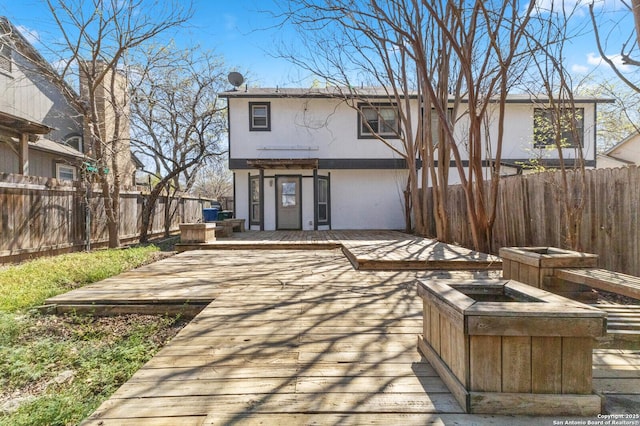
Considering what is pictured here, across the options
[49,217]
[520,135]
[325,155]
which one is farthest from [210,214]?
[520,135]

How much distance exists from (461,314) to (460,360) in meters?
0.28

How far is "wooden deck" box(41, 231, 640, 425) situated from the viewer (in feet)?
5.32

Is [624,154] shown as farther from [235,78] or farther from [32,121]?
[32,121]

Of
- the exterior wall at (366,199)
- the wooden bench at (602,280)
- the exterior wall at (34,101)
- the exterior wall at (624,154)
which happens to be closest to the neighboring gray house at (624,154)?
the exterior wall at (624,154)

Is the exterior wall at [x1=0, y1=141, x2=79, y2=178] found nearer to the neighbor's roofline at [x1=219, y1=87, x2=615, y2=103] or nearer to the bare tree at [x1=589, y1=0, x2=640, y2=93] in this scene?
the neighbor's roofline at [x1=219, y1=87, x2=615, y2=103]

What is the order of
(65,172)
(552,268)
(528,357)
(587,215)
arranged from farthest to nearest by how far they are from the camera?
1. (65,172)
2. (587,215)
3. (552,268)
4. (528,357)

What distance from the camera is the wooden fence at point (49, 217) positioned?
6.09 m

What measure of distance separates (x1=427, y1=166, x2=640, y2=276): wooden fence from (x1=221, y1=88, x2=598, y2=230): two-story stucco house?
550 centimetres

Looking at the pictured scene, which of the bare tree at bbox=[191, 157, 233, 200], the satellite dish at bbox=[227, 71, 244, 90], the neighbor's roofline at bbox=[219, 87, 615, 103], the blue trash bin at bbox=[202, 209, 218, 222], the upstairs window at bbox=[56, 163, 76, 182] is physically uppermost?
the satellite dish at bbox=[227, 71, 244, 90]

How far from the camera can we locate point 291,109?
11875mm

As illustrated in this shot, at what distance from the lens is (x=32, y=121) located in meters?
8.00

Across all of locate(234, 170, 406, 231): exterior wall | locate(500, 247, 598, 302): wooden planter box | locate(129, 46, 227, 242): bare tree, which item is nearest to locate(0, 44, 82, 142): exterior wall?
locate(129, 46, 227, 242): bare tree

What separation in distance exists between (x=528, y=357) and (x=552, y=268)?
2.04m

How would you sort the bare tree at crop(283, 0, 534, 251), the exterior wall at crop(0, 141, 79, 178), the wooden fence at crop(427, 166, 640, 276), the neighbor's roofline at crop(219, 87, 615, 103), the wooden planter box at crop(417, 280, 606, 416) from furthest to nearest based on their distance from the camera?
the neighbor's roofline at crop(219, 87, 615, 103) → the exterior wall at crop(0, 141, 79, 178) → the bare tree at crop(283, 0, 534, 251) → the wooden fence at crop(427, 166, 640, 276) → the wooden planter box at crop(417, 280, 606, 416)
